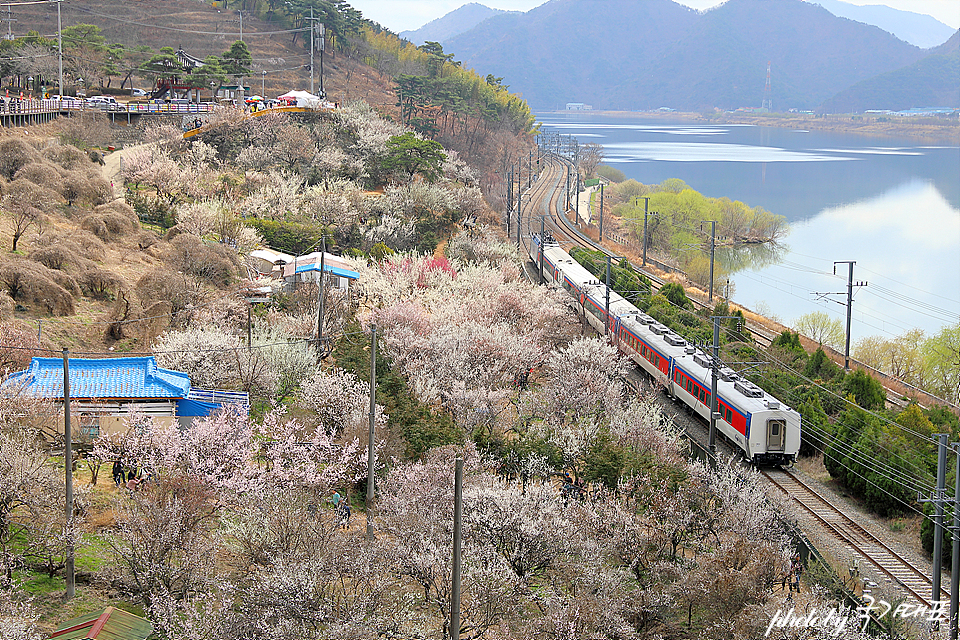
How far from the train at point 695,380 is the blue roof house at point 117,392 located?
50.0 feet

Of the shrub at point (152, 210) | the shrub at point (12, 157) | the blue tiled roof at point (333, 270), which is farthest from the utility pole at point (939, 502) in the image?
the shrub at point (12, 157)

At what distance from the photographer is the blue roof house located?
23625mm

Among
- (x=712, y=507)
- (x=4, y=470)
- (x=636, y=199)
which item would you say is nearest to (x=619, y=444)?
(x=712, y=507)

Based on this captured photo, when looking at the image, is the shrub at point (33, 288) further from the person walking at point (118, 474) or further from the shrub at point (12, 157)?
the shrub at point (12, 157)

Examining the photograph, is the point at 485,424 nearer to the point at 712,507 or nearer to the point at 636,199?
the point at 712,507

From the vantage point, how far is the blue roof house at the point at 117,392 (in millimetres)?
Result: 23625

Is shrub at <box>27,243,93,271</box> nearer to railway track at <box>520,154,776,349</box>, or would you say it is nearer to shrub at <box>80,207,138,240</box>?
shrub at <box>80,207,138,240</box>

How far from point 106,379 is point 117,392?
0.79 m

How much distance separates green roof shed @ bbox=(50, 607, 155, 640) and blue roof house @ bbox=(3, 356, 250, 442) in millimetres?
8017

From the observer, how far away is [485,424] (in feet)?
93.5

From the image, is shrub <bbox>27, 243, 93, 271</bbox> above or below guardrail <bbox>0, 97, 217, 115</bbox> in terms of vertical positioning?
below

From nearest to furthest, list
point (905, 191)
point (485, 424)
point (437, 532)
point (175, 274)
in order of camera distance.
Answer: point (437, 532) → point (485, 424) → point (175, 274) → point (905, 191)

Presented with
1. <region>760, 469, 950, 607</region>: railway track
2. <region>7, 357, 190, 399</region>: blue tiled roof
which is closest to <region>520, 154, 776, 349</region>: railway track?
<region>760, 469, 950, 607</region>: railway track

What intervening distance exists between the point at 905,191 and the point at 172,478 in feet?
448
